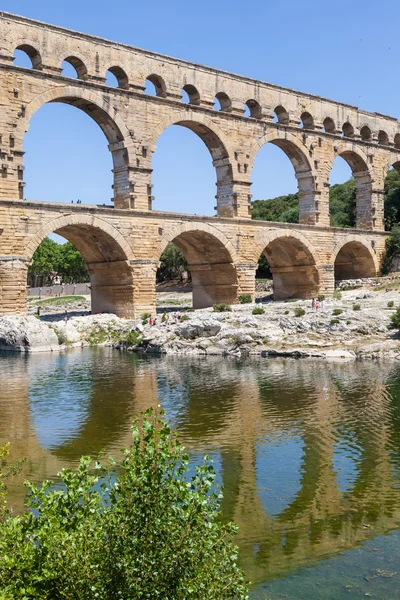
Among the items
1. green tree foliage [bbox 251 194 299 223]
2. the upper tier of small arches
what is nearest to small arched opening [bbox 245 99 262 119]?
the upper tier of small arches

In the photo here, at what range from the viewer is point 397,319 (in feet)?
77.8

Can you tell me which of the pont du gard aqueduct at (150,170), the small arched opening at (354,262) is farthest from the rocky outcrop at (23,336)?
the small arched opening at (354,262)

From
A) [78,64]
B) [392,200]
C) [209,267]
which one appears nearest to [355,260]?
[392,200]

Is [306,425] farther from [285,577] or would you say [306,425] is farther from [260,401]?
[285,577]

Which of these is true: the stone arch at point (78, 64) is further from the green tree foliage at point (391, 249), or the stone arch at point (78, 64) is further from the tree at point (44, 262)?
the tree at point (44, 262)

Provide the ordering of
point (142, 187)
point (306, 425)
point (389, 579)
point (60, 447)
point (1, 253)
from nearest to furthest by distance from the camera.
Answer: point (389, 579), point (60, 447), point (306, 425), point (1, 253), point (142, 187)

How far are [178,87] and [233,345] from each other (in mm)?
14427

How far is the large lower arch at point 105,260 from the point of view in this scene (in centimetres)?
2897

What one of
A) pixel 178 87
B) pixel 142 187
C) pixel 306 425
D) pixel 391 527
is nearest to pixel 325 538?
pixel 391 527

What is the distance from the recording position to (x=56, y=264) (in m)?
77.4

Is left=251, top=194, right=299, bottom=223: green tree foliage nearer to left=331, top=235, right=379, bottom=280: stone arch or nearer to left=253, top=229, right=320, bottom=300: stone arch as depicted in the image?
left=331, top=235, right=379, bottom=280: stone arch

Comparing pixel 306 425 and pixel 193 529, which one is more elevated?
Result: pixel 193 529

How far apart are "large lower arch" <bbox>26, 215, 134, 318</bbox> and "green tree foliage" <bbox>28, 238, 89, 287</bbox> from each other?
43516 millimetres

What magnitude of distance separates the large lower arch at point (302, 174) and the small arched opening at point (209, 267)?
7.18 metres
